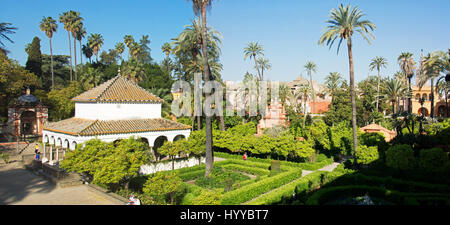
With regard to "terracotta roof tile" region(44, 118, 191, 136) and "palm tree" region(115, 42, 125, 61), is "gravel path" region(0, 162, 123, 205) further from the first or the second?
"palm tree" region(115, 42, 125, 61)

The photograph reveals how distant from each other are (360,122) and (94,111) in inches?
1643

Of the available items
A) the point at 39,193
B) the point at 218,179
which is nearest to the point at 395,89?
the point at 218,179

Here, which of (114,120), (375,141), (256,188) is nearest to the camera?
(256,188)

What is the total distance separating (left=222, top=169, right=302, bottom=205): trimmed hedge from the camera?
1628cm

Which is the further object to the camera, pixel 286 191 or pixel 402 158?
pixel 402 158

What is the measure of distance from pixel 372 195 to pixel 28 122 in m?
48.7

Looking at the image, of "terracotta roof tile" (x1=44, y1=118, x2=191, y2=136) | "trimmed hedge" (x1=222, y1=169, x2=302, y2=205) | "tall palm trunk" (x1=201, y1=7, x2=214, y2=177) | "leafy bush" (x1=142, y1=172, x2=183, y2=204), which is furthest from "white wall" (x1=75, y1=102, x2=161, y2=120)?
"trimmed hedge" (x1=222, y1=169, x2=302, y2=205)

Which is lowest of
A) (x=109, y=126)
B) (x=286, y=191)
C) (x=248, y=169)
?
(x=248, y=169)

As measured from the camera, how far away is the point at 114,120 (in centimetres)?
2414

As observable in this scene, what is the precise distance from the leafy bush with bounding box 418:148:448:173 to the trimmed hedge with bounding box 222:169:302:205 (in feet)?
27.6

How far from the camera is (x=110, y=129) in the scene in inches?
878

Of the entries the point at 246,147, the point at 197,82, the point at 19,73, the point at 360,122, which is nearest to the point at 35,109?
the point at 19,73

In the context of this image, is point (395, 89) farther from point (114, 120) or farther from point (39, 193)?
point (39, 193)

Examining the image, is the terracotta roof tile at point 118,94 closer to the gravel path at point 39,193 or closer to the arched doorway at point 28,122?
the gravel path at point 39,193
